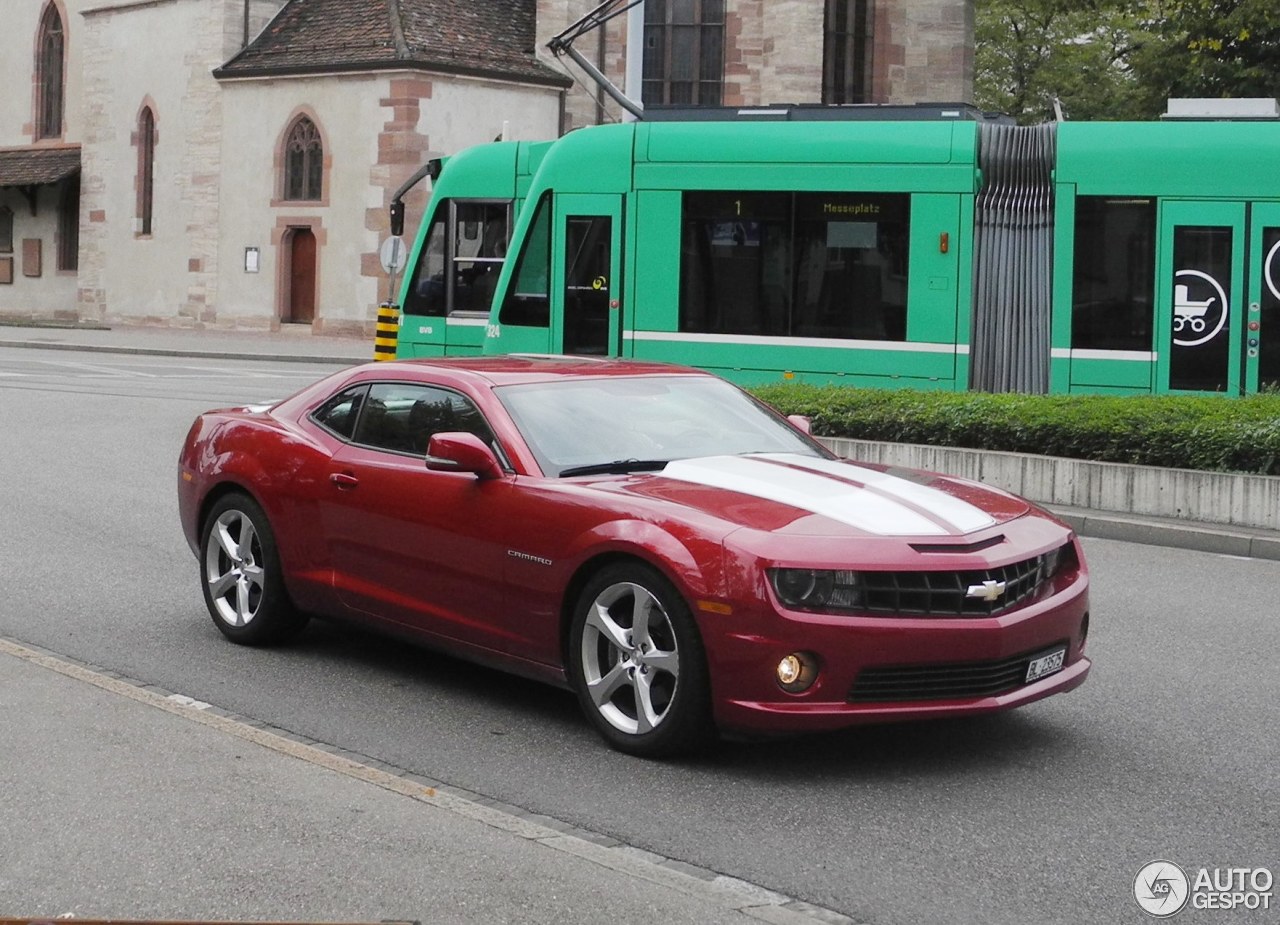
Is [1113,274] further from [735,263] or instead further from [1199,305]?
[735,263]

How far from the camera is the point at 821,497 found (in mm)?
6754

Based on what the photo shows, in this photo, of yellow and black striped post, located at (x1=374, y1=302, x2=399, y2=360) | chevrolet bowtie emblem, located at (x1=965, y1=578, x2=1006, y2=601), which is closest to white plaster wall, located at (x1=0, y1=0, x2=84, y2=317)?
yellow and black striped post, located at (x1=374, y1=302, x2=399, y2=360)

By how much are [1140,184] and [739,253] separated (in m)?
3.89

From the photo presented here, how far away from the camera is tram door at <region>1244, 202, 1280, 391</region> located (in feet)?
55.5

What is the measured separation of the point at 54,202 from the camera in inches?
2200

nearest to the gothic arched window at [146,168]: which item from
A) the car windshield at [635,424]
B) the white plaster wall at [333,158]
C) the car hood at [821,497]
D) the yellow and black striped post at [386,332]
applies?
the white plaster wall at [333,158]

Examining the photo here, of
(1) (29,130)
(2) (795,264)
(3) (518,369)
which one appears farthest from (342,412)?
(1) (29,130)

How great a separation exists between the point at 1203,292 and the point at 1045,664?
11360 mm

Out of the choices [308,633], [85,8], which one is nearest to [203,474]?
[308,633]

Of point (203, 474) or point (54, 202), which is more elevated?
point (54, 202)

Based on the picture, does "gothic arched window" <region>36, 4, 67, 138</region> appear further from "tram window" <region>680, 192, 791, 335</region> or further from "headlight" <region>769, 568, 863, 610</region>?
"headlight" <region>769, 568, 863, 610</region>

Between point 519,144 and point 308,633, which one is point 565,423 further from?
point 519,144

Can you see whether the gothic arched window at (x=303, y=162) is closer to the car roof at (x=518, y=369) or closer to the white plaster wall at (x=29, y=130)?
the white plaster wall at (x=29, y=130)

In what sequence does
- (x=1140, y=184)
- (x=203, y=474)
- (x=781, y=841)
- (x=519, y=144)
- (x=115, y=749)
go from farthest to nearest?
(x=519, y=144) → (x=1140, y=184) → (x=203, y=474) → (x=115, y=749) → (x=781, y=841)
